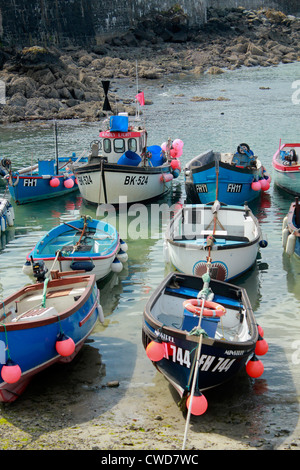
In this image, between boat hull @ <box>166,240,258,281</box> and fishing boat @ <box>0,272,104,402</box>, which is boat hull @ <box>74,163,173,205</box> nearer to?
boat hull @ <box>166,240,258,281</box>

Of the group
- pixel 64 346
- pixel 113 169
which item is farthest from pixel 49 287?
pixel 113 169

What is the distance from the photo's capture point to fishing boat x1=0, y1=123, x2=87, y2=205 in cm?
2009

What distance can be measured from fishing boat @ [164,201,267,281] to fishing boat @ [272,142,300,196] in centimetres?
543

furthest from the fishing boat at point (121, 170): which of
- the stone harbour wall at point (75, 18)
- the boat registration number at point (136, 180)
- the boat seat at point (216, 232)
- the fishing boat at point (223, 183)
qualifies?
the stone harbour wall at point (75, 18)

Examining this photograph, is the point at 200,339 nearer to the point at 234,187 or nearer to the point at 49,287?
the point at 49,287

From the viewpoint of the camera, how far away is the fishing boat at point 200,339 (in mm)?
8070

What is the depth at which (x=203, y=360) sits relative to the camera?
8086mm

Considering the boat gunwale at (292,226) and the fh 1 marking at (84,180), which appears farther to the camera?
the fh 1 marking at (84,180)

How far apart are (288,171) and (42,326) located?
13.7 metres

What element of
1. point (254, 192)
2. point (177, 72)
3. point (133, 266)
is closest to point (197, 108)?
point (177, 72)

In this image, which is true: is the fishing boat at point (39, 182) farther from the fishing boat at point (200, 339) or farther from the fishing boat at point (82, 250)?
the fishing boat at point (200, 339)

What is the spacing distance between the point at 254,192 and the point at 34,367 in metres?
13.0

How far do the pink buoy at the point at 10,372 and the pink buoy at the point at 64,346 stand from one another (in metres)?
0.77

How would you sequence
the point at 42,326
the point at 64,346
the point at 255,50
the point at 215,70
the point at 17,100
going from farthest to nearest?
the point at 255,50 → the point at 215,70 → the point at 17,100 → the point at 64,346 → the point at 42,326
